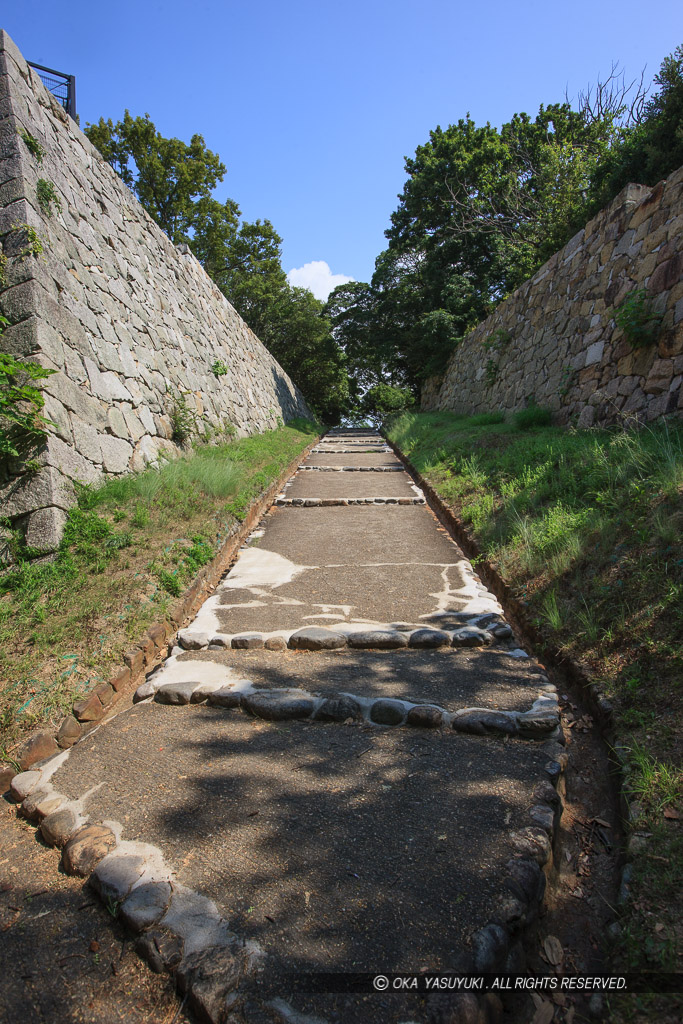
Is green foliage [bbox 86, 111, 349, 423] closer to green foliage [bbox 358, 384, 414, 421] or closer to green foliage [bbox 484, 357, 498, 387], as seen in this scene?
green foliage [bbox 358, 384, 414, 421]

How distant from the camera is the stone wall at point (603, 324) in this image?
5.05m

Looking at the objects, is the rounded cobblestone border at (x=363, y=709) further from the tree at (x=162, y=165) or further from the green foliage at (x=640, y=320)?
the tree at (x=162, y=165)

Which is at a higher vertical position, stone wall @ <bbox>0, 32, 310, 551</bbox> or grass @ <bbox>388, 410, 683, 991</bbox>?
stone wall @ <bbox>0, 32, 310, 551</bbox>

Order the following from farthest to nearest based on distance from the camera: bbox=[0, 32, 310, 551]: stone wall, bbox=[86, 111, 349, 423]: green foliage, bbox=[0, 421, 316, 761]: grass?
bbox=[86, 111, 349, 423]: green foliage < bbox=[0, 32, 310, 551]: stone wall < bbox=[0, 421, 316, 761]: grass

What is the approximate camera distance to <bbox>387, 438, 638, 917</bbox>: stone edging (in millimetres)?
1904

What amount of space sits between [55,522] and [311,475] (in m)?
5.43

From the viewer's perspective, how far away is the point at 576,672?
2703mm

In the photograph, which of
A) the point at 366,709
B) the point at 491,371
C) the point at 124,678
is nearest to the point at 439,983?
the point at 366,709

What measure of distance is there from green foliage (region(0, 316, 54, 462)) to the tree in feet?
64.1

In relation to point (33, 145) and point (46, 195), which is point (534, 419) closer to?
point (46, 195)

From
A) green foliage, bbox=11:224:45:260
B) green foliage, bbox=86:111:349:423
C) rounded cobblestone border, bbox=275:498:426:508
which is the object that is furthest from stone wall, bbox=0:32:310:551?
green foliage, bbox=86:111:349:423

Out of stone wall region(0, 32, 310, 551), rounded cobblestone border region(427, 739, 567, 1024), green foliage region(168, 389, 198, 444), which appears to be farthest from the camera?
green foliage region(168, 389, 198, 444)

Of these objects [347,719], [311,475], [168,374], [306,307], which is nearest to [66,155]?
[168,374]

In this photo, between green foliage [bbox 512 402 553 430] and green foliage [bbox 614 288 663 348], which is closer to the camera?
green foliage [bbox 614 288 663 348]
